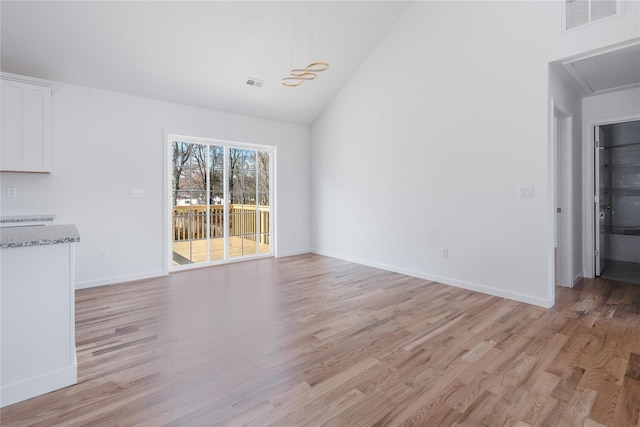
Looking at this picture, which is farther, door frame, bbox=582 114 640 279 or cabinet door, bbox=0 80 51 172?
door frame, bbox=582 114 640 279

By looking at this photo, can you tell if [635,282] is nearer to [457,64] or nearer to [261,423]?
[457,64]

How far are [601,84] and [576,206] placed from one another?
59.7 inches

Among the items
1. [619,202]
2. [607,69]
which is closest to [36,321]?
[607,69]

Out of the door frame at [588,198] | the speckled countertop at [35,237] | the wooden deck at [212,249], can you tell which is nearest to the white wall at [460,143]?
the door frame at [588,198]

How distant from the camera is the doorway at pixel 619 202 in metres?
4.47

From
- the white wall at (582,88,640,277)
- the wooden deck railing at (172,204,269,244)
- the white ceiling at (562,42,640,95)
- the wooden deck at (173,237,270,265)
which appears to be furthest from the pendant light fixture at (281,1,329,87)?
the white wall at (582,88,640,277)

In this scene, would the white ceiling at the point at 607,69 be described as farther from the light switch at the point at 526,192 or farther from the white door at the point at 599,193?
the light switch at the point at 526,192

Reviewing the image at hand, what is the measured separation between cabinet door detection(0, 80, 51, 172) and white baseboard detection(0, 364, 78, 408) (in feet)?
8.50

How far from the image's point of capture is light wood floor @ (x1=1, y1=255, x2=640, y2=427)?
1678 millimetres

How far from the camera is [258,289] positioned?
396 cm

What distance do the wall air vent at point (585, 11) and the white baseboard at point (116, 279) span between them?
573cm

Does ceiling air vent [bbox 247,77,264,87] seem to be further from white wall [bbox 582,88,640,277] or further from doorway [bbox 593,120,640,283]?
doorway [bbox 593,120,640,283]

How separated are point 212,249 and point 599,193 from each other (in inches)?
230

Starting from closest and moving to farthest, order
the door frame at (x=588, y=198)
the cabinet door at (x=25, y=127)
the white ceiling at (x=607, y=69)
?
1. the white ceiling at (x=607, y=69)
2. the cabinet door at (x=25, y=127)
3. the door frame at (x=588, y=198)
